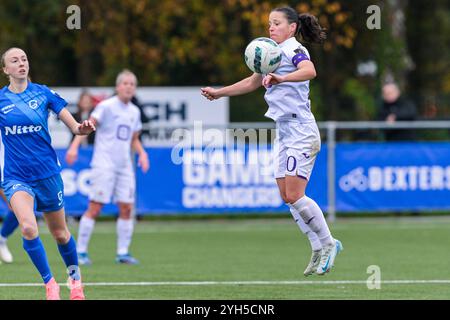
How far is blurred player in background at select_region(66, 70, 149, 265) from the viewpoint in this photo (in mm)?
14555

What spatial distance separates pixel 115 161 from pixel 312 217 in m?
4.61

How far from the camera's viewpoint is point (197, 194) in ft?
66.9

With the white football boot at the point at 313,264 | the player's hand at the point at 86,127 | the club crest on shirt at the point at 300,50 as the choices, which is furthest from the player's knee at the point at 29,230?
the club crest on shirt at the point at 300,50

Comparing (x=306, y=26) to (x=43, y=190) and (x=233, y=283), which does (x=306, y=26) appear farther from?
(x=233, y=283)

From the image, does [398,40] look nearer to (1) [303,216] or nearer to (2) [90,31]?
(2) [90,31]

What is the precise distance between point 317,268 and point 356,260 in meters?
4.01

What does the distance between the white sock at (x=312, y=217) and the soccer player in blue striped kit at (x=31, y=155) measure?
6.67 feet

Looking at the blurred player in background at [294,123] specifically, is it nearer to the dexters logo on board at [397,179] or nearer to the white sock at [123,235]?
the white sock at [123,235]

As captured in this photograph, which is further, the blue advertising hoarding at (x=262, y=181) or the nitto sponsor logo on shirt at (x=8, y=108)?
the blue advertising hoarding at (x=262, y=181)

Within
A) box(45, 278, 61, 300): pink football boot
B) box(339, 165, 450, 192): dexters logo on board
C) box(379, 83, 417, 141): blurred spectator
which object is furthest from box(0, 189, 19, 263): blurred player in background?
box(379, 83, 417, 141): blurred spectator

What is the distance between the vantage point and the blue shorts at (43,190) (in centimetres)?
1003

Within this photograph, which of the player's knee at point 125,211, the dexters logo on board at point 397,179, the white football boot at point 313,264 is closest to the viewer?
the white football boot at point 313,264

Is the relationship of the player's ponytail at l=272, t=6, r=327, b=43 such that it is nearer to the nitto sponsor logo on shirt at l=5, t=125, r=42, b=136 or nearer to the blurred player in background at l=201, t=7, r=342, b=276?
the blurred player in background at l=201, t=7, r=342, b=276
